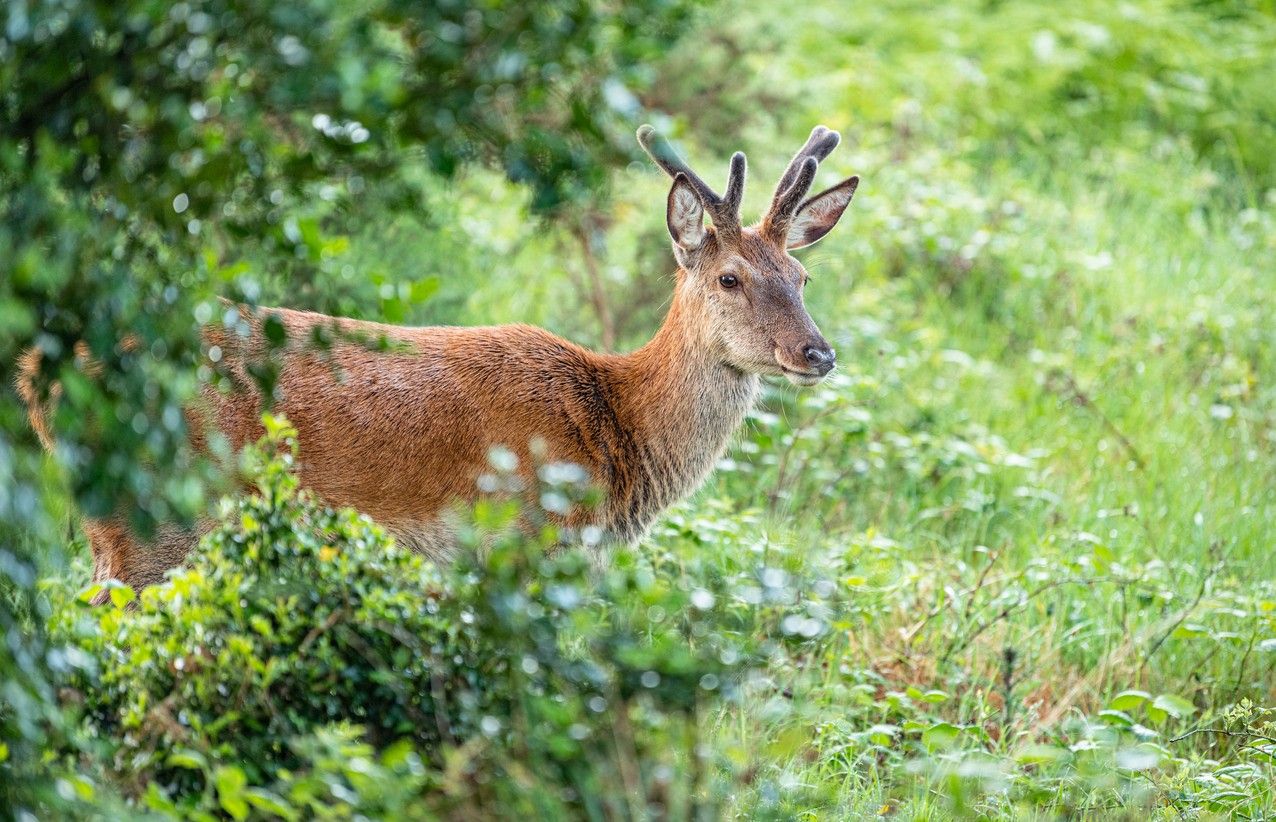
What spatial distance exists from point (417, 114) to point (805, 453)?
426 cm

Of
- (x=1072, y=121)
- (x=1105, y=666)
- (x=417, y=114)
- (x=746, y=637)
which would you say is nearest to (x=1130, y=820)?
A: (x=746, y=637)

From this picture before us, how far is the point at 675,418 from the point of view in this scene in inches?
220

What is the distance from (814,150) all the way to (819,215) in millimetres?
320

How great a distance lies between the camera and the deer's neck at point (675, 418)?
5.54 metres

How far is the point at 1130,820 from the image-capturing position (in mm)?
3822

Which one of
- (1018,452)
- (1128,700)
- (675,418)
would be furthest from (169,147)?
(1018,452)

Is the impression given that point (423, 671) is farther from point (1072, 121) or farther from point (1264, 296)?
point (1072, 121)

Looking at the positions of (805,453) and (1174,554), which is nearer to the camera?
(1174,554)

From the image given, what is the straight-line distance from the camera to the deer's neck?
18.2ft

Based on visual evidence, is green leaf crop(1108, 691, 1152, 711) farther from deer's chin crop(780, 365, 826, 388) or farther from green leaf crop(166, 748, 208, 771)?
green leaf crop(166, 748, 208, 771)

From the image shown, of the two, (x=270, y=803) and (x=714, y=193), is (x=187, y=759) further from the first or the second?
(x=714, y=193)

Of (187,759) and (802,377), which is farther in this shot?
(802,377)

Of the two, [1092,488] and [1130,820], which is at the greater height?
[1130,820]

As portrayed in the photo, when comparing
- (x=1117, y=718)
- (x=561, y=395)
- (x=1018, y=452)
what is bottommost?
(x=1018, y=452)
